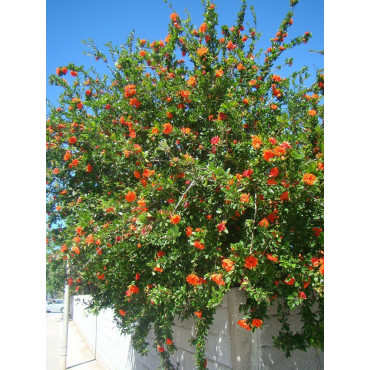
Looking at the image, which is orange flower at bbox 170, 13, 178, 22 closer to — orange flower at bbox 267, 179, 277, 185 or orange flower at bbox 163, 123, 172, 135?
orange flower at bbox 163, 123, 172, 135

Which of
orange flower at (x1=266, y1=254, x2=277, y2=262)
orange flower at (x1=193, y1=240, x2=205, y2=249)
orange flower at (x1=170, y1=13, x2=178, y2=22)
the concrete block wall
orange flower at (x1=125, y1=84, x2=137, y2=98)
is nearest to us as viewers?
orange flower at (x1=266, y1=254, x2=277, y2=262)

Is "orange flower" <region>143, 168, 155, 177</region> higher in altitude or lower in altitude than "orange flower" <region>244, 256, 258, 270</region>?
higher

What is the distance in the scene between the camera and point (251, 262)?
86.5 inches

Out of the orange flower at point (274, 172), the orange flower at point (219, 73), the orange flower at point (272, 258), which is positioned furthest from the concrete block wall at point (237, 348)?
the orange flower at point (219, 73)

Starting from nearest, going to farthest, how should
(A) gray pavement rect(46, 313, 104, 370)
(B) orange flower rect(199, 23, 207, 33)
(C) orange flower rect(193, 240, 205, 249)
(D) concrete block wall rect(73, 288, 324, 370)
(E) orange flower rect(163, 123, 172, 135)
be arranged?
(C) orange flower rect(193, 240, 205, 249), (D) concrete block wall rect(73, 288, 324, 370), (E) orange flower rect(163, 123, 172, 135), (B) orange flower rect(199, 23, 207, 33), (A) gray pavement rect(46, 313, 104, 370)

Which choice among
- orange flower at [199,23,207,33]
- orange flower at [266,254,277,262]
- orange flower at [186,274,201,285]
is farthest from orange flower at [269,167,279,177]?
orange flower at [199,23,207,33]

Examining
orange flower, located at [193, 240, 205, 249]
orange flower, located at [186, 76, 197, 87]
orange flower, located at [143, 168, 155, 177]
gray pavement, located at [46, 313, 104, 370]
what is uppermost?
orange flower, located at [186, 76, 197, 87]

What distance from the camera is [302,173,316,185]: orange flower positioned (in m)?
2.00

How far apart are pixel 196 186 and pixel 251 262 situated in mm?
845

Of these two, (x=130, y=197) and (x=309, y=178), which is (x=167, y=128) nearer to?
(x=130, y=197)

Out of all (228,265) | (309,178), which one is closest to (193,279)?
(228,265)
